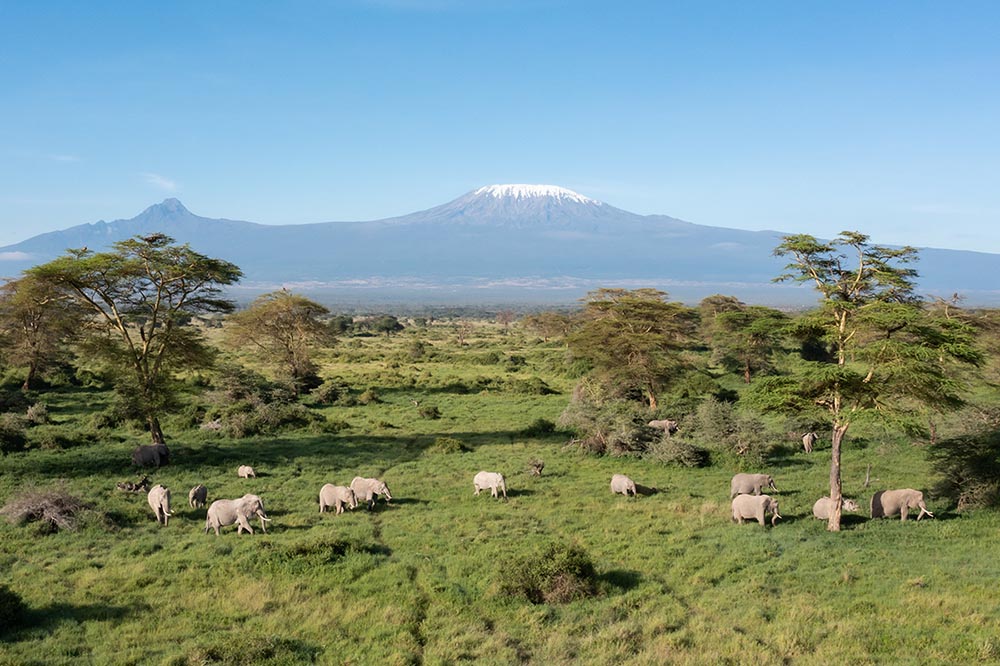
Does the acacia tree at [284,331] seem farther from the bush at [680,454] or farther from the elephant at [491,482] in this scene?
the bush at [680,454]

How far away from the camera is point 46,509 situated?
16.3m

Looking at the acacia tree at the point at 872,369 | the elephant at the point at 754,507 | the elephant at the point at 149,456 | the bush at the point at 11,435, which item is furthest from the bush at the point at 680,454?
the bush at the point at 11,435

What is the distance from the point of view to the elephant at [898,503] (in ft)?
53.8

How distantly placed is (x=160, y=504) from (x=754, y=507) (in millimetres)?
16711

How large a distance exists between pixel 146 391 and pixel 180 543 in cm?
1214

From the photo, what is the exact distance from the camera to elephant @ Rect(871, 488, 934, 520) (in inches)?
646

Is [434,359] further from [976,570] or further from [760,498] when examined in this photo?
[976,570]

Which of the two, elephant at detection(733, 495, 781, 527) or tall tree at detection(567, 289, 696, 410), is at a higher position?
tall tree at detection(567, 289, 696, 410)

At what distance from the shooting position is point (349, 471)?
2359 centimetres

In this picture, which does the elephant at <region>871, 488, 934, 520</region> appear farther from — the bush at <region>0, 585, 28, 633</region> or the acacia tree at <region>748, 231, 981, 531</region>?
the bush at <region>0, 585, 28, 633</region>

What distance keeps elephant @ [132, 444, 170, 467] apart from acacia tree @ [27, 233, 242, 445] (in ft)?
4.48

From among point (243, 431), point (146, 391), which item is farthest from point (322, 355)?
point (146, 391)

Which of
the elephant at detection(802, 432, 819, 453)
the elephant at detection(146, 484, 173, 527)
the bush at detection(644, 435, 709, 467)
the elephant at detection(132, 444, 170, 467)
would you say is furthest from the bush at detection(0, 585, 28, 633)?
the elephant at detection(802, 432, 819, 453)

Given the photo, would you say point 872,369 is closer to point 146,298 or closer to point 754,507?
point 754,507
